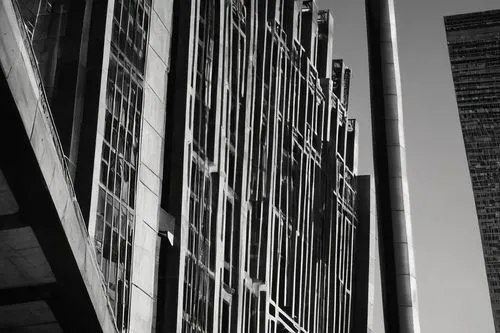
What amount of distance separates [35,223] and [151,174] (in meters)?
14.8

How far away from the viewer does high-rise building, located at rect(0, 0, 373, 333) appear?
85.3 feet

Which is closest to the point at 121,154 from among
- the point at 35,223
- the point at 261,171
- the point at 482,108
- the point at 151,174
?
the point at 151,174

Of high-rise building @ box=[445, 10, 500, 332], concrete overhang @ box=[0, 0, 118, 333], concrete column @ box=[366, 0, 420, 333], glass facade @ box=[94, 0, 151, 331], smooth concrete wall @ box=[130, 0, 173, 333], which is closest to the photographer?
concrete overhang @ box=[0, 0, 118, 333]

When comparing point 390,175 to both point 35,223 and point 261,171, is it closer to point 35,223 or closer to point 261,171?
point 261,171

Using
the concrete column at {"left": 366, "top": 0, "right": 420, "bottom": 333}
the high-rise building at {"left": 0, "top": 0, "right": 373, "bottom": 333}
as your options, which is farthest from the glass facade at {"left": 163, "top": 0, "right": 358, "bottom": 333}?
the concrete column at {"left": 366, "top": 0, "right": 420, "bottom": 333}

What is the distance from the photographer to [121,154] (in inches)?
1468

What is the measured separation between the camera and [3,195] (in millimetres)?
25031

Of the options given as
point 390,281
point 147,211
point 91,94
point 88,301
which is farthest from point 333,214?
point 88,301

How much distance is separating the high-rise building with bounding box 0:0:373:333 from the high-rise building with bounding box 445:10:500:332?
1639 inches

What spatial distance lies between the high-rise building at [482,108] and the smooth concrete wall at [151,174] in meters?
78.4

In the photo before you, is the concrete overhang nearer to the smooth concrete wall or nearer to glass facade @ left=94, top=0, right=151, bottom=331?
glass facade @ left=94, top=0, right=151, bottom=331

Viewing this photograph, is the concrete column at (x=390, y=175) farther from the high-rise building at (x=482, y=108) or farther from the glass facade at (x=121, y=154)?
the high-rise building at (x=482, y=108)

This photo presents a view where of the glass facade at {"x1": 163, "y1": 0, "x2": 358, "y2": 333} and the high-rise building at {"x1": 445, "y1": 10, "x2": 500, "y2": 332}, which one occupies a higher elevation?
the high-rise building at {"x1": 445, "y1": 10, "x2": 500, "y2": 332}

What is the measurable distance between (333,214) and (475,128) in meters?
48.8
